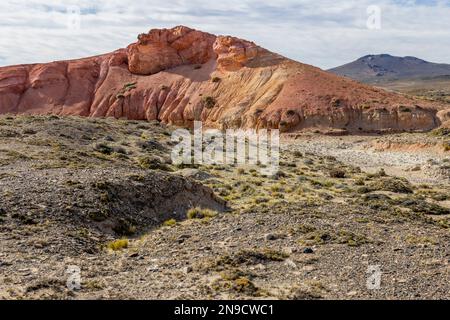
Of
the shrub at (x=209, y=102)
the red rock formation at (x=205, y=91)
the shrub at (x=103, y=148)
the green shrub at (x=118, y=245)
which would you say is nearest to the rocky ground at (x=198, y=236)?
the green shrub at (x=118, y=245)

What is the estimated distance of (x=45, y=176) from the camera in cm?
1659

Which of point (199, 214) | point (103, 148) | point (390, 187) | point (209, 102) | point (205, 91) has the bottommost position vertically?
point (390, 187)

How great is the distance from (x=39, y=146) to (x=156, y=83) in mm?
45853

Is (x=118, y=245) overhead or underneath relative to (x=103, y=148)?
underneath

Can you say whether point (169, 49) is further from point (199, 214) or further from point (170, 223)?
point (170, 223)

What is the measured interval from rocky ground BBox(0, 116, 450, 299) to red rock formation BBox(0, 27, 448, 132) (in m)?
31.3

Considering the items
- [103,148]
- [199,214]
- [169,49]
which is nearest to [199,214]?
[199,214]

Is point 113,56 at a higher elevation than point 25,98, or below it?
higher

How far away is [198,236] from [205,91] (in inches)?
2095

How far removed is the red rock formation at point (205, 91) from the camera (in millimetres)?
55219

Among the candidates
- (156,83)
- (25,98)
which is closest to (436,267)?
(156,83)

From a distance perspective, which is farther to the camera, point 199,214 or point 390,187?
point 390,187

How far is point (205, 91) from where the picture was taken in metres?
64.9
